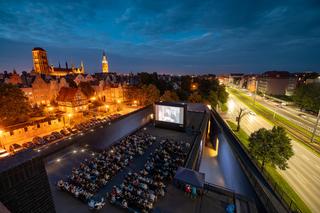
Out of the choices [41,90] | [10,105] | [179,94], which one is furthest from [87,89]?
[179,94]

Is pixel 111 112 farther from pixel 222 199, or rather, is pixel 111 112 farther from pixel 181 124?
pixel 222 199

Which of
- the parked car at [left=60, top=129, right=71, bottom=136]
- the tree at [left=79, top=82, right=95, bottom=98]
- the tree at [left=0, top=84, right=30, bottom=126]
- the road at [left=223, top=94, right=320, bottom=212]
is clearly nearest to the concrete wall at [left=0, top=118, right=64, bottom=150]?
the tree at [left=0, top=84, right=30, bottom=126]

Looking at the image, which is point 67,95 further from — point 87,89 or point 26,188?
point 26,188

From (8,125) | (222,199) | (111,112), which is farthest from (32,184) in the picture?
(111,112)

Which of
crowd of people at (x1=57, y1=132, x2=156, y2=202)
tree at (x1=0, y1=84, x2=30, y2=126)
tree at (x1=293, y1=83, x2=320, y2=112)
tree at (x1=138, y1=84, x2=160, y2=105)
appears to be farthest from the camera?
tree at (x1=138, y1=84, x2=160, y2=105)

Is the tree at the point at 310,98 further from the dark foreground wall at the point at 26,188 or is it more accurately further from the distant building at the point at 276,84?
the dark foreground wall at the point at 26,188

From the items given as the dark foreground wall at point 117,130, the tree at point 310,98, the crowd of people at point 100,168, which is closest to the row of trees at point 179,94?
the dark foreground wall at point 117,130

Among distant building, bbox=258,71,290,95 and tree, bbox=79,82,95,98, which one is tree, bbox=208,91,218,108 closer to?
tree, bbox=79,82,95,98
